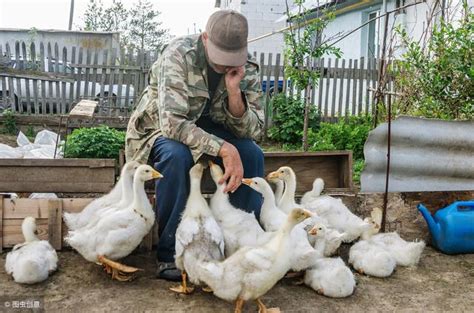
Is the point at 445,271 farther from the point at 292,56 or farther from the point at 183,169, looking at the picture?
the point at 292,56

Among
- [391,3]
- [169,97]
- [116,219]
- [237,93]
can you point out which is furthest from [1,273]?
[391,3]

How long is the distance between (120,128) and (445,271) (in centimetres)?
696

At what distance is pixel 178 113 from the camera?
10.8 feet

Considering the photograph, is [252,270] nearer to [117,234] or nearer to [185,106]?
[117,234]

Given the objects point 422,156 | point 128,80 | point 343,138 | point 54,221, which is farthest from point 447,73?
point 128,80

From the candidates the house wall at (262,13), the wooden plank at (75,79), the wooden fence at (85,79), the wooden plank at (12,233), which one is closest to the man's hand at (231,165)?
the wooden plank at (12,233)

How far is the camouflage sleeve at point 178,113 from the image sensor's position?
3256 mm

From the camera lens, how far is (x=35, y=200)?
384 cm

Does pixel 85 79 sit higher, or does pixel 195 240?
pixel 85 79

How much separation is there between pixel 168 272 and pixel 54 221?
3.31 ft

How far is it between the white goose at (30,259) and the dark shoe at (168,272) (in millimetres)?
701

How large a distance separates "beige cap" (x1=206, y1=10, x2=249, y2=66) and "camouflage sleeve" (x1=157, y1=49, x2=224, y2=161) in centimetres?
27

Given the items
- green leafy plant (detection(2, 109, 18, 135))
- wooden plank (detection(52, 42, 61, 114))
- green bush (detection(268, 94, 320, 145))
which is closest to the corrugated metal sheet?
green bush (detection(268, 94, 320, 145))

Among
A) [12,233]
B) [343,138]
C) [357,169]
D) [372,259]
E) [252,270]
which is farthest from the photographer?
[343,138]
